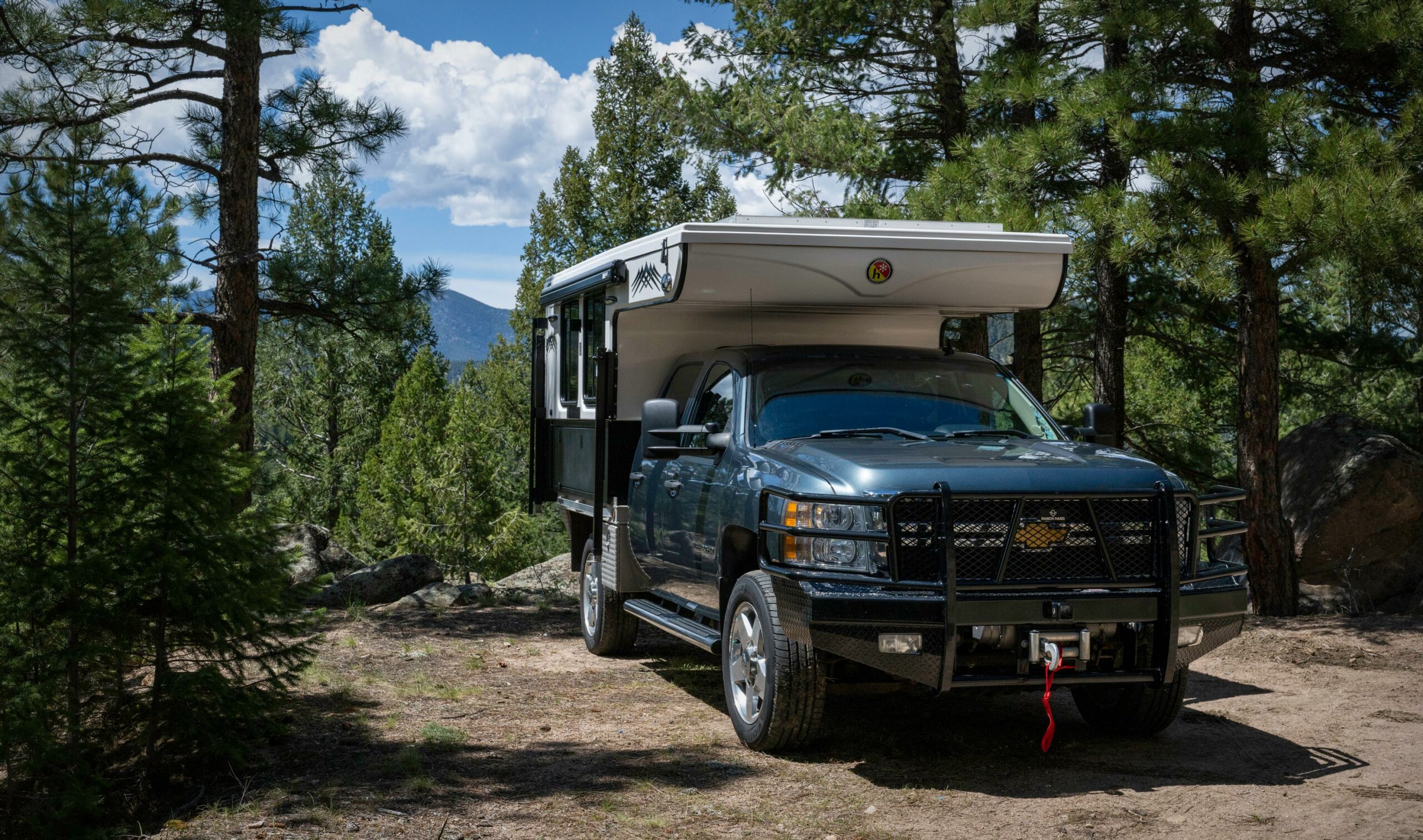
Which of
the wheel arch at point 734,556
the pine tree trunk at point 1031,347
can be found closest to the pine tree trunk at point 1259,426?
the pine tree trunk at point 1031,347

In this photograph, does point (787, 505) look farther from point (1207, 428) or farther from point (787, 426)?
point (1207, 428)

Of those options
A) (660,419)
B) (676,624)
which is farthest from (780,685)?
(660,419)

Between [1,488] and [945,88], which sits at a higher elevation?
[945,88]

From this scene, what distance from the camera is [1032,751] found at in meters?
6.54

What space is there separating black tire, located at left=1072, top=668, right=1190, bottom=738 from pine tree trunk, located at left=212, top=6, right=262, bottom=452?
8639 millimetres

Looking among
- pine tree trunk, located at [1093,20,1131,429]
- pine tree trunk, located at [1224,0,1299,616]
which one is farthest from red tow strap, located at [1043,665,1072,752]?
pine tree trunk, located at [1093,20,1131,429]

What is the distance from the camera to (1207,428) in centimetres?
1927

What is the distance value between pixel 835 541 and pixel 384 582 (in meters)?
8.41

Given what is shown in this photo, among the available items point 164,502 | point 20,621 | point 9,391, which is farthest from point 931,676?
point 9,391

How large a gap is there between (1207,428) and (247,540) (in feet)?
54.1

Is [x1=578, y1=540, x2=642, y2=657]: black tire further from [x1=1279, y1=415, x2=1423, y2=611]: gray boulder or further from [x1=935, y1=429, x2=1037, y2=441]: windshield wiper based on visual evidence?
[x1=1279, y1=415, x2=1423, y2=611]: gray boulder

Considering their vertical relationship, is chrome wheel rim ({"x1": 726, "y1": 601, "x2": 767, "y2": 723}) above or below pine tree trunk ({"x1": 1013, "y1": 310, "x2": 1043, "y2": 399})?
below

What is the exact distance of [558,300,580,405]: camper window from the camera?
10180mm

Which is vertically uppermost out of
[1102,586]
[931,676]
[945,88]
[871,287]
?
[945,88]
